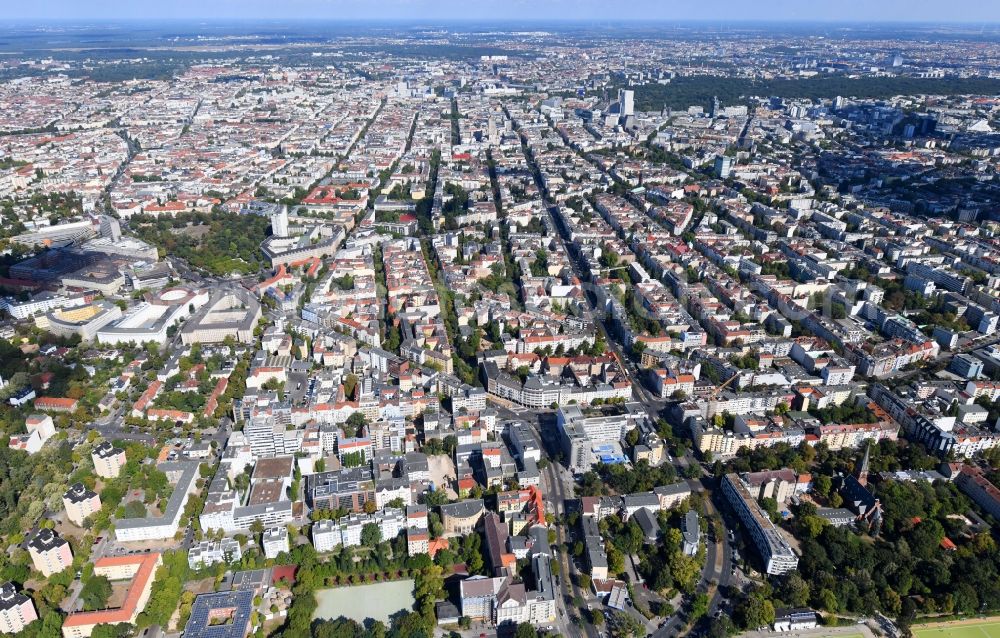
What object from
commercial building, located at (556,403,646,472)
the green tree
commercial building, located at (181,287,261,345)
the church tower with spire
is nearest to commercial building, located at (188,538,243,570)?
commercial building, located at (556,403,646,472)

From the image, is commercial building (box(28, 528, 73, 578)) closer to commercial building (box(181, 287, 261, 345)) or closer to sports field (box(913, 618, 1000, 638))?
commercial building (box(181, 287, 261, 345))

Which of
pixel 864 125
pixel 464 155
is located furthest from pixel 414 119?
pixel 864 125

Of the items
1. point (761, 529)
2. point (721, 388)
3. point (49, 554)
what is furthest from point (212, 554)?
point (721, 388)

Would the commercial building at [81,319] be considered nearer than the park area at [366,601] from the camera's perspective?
No

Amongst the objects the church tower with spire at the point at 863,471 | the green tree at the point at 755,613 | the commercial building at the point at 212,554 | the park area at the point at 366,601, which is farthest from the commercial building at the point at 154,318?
the church tower with spire at the point at 863,471

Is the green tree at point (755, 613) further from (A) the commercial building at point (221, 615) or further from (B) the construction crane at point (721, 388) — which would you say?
(A) the commercial building at point (221, 615)

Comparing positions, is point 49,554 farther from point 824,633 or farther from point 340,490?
point 824,633

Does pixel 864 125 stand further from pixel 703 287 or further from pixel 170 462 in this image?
pixel 170 462
